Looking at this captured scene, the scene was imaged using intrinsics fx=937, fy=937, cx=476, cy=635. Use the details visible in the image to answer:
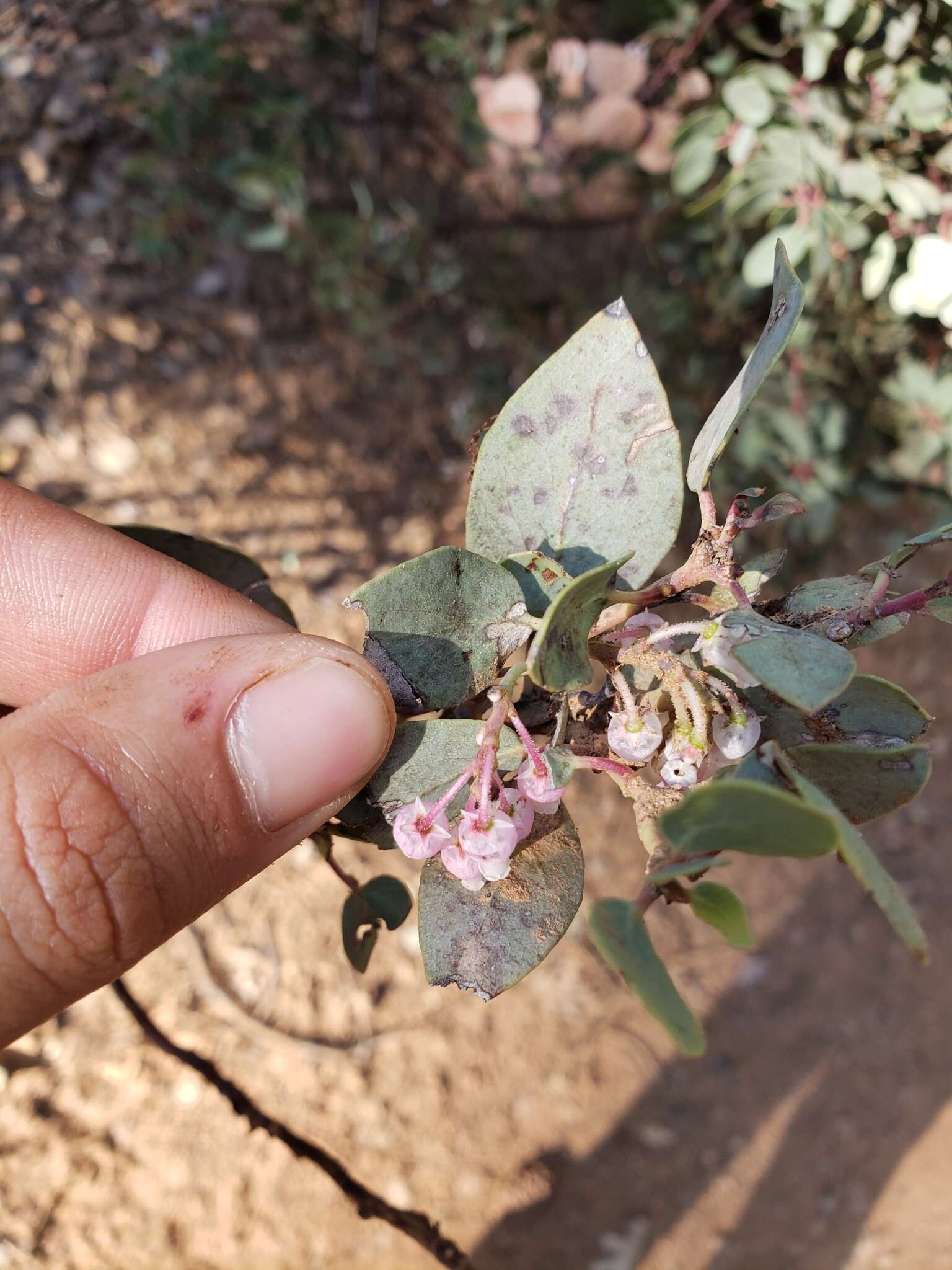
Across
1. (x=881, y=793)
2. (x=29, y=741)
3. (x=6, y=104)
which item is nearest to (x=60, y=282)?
(x=6, y=104)

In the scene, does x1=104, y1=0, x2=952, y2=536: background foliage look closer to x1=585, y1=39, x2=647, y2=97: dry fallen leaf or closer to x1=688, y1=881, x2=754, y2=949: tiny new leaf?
x1=585, y1=39, x2=647, y2=97: dry fallen leaf

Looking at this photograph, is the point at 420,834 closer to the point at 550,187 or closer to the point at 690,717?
the point at 690,717

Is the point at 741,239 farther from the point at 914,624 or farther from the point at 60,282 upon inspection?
the point at 60,282

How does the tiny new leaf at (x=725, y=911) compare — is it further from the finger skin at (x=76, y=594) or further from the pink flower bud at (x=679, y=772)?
the finger skin at (x=76, y=594)

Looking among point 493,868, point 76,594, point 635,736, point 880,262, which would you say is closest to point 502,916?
point 493,868

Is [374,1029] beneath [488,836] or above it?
beneath
